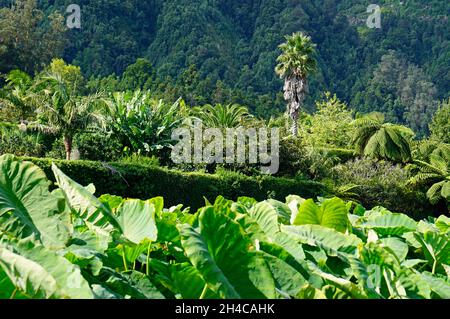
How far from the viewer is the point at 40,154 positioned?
20.2 m

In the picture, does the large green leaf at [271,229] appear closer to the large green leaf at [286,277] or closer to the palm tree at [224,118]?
the large green leaf at [286,277]

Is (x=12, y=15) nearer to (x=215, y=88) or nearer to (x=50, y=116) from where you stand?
(x=215, y=88)

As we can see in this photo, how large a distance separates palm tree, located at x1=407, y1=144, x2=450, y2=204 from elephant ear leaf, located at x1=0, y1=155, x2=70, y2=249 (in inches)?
964

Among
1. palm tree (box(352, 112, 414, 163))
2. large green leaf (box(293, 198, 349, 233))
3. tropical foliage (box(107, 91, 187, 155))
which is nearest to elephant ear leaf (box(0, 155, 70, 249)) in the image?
large green leaf (box(293, 198, 349, 233))

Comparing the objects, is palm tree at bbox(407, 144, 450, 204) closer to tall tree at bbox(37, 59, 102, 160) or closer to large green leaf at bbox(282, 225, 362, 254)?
tall tree at bbox(37, 59, 102, 160)

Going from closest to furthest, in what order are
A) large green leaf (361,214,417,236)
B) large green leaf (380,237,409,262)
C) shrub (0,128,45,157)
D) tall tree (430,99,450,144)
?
1. large green leaf (380,237,409,262)
2. large green leaf (361,214,417,236)
3. shrub (0,128,45,157)
4. tall tree (430,99,450,144)

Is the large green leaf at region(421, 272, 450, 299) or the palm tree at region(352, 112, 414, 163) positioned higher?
the large green leaf at region(421, 272, 450, 299)

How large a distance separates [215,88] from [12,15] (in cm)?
1812

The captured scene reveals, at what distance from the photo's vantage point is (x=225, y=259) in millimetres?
1079

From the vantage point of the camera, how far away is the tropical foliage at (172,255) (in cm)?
100

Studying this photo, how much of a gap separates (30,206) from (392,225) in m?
1.03

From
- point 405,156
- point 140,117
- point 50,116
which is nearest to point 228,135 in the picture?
point 140,117

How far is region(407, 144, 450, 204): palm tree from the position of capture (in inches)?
968

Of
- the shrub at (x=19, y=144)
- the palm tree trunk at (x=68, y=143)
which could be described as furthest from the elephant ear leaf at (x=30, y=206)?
the shrub at (x=19, y=144)
